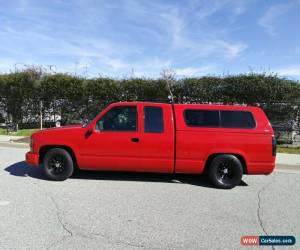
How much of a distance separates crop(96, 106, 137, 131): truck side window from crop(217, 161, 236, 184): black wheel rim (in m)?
1.98

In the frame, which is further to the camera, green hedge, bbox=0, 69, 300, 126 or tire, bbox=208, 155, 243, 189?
green hedge, bbox=0, 69, 300, 126

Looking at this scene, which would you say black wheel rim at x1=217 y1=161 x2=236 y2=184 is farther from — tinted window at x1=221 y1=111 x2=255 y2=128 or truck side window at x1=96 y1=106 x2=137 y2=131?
truck side window at x1=96 y1=106 x2=137 y2=131

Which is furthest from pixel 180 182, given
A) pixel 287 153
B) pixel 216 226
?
pixel 287 153

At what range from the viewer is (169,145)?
286 inches

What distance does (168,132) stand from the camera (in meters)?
7.29

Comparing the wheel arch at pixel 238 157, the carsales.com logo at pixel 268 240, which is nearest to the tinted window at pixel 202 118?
the wheel arch at pixel 238 157

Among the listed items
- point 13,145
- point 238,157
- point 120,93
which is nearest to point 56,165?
point 238,157

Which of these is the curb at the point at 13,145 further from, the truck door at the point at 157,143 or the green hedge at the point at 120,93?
the truck door at the point at 157,143

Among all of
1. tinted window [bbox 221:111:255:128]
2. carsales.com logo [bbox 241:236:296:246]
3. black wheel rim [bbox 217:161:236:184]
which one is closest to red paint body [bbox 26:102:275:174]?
tinted window [bbox 221:111:255:128]

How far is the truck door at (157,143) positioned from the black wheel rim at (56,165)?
1.72 m

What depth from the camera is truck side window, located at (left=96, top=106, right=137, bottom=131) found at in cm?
740

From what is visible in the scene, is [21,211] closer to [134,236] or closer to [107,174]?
[134,236]

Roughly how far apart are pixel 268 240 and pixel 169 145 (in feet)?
10.1

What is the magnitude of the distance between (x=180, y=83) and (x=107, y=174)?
8057 mm
